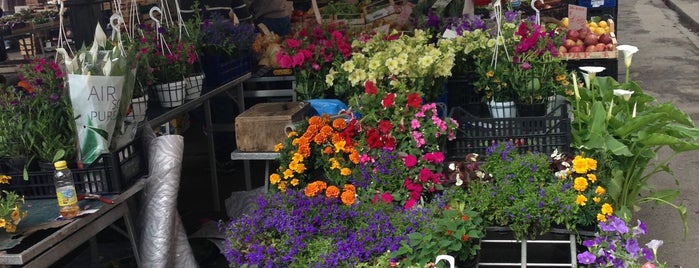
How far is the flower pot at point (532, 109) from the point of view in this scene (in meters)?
3.71

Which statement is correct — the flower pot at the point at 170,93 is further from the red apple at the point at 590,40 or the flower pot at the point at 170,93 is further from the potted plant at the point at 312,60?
the red apple at the point at 590,40

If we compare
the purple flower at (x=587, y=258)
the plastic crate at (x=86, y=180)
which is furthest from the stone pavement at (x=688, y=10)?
the plastic crate at (x=86, y=180)

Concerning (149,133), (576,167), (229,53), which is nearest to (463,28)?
(229,53)

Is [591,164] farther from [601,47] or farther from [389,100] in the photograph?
[601,47]

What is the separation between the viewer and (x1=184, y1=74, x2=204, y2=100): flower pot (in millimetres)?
4023

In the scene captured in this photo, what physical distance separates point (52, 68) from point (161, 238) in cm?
89

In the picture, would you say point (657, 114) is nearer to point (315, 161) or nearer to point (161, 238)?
point (315, 161)

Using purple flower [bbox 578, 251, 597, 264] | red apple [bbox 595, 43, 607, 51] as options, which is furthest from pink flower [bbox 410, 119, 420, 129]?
red apple [bbox 595, 43, 607, 51]

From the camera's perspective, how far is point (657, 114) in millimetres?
3289

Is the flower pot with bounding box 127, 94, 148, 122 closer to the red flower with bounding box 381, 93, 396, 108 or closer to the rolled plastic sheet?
the rolled plastic sheet

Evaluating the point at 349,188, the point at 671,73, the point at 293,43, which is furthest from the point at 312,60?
the point at 671,73

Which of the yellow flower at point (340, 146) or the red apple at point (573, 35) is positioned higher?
the red apple at point (573, 35)

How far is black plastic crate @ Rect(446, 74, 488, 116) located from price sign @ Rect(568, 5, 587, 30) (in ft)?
5.00

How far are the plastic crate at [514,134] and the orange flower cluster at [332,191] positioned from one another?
64 cm
